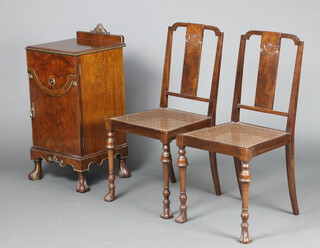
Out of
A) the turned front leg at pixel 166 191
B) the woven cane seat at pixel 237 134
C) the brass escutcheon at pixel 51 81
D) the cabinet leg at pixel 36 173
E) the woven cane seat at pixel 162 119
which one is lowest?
the cabinet leg at pixel 36 173

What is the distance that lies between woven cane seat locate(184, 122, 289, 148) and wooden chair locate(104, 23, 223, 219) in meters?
0.17

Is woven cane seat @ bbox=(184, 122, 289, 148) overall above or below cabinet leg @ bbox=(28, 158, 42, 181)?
above

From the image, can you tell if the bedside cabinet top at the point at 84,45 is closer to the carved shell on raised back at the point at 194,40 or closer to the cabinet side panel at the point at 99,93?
the cabinet side panel at the point at 99,93

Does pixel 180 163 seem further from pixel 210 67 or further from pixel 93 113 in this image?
pixel 210 67

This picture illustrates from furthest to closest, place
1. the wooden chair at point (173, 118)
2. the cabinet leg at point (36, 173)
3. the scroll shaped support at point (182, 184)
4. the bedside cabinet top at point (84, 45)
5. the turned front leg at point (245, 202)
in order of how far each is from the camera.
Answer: the cabinet leg at point (36, 173)
the bedside cabinet top at point (84, 45)
the wooden chair at point (173, 118)
the scroll shaped support at point (182, 184)
the turned front leg at point (245, 202)

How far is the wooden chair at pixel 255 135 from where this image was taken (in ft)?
13.1

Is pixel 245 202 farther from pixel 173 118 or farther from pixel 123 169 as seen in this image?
pixel 123 169

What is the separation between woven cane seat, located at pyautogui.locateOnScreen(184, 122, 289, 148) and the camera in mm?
4074

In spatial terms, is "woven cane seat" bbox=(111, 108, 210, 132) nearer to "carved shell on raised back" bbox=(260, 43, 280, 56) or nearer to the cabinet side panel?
the cabinet side panel

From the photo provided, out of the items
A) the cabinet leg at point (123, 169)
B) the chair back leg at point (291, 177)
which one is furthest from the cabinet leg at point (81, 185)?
the chair back leg at point (291, 177)

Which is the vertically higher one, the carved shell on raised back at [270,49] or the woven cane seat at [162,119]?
the carved shell on raised back at [270,49]

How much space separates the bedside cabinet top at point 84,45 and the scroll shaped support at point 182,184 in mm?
915

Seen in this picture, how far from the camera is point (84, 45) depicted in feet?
16.0

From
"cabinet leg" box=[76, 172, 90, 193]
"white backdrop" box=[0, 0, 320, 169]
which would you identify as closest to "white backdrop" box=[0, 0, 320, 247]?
"white backdrop" box=[0, 0, 320, 169]
